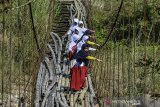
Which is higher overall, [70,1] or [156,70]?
[70,1]

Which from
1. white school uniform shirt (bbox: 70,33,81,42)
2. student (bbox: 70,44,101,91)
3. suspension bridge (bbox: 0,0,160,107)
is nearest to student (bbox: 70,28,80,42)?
white school uniform shirt (bbox: 70,33,81,42)

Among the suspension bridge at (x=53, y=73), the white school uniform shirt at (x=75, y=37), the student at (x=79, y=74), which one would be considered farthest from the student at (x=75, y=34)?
the student at (x=79, y=74)

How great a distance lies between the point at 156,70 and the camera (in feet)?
7.04

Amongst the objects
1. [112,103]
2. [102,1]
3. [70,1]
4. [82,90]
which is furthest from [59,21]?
[112,103]

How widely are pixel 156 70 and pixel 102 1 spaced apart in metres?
9.87

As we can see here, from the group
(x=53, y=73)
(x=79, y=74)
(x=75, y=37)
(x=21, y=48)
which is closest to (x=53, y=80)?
(x=53, y=73)

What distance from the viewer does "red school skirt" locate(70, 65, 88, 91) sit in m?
6.67

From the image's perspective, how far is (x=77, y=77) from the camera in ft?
22.0

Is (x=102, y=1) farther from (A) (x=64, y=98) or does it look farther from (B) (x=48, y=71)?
(A) (x=64, y=98)

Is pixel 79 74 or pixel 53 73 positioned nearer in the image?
pixel 79 74

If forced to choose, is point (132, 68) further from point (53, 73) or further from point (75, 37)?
point (53, 73)

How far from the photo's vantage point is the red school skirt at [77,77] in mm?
6668

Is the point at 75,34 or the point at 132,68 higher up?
the point at 75,34

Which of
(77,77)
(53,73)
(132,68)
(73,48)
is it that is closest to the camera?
(77,77)
